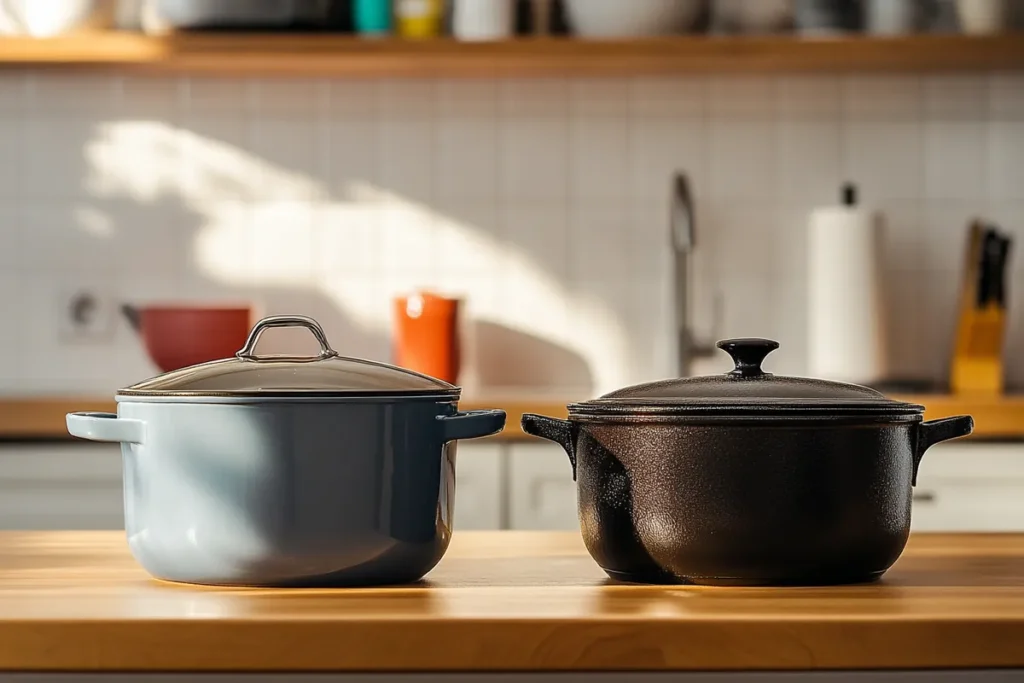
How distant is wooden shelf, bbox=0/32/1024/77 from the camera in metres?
2.57

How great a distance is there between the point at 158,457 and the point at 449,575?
203mm

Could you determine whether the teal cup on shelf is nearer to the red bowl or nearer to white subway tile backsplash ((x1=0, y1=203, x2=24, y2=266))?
the red bowl

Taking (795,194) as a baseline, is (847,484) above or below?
below

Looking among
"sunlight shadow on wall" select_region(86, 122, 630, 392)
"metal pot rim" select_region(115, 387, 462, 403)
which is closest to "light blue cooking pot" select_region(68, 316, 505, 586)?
"metal pot rim" select_region(115, 387, 462, 403)

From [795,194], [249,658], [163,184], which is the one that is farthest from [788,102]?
[249,658]

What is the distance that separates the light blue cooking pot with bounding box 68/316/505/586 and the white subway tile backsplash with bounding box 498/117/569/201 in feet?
6.91

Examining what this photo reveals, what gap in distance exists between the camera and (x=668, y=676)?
678 mm

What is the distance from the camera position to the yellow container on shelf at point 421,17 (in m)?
2.69

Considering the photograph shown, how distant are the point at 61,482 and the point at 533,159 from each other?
123 centimetres

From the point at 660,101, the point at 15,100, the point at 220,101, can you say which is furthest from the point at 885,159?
the point at 15,100

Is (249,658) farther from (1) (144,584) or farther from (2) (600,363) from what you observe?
(2) (600,363)

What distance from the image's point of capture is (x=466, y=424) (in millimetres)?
843

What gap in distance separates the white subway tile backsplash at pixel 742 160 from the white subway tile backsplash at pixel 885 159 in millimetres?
173

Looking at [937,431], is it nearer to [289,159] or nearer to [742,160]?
[742,160]
